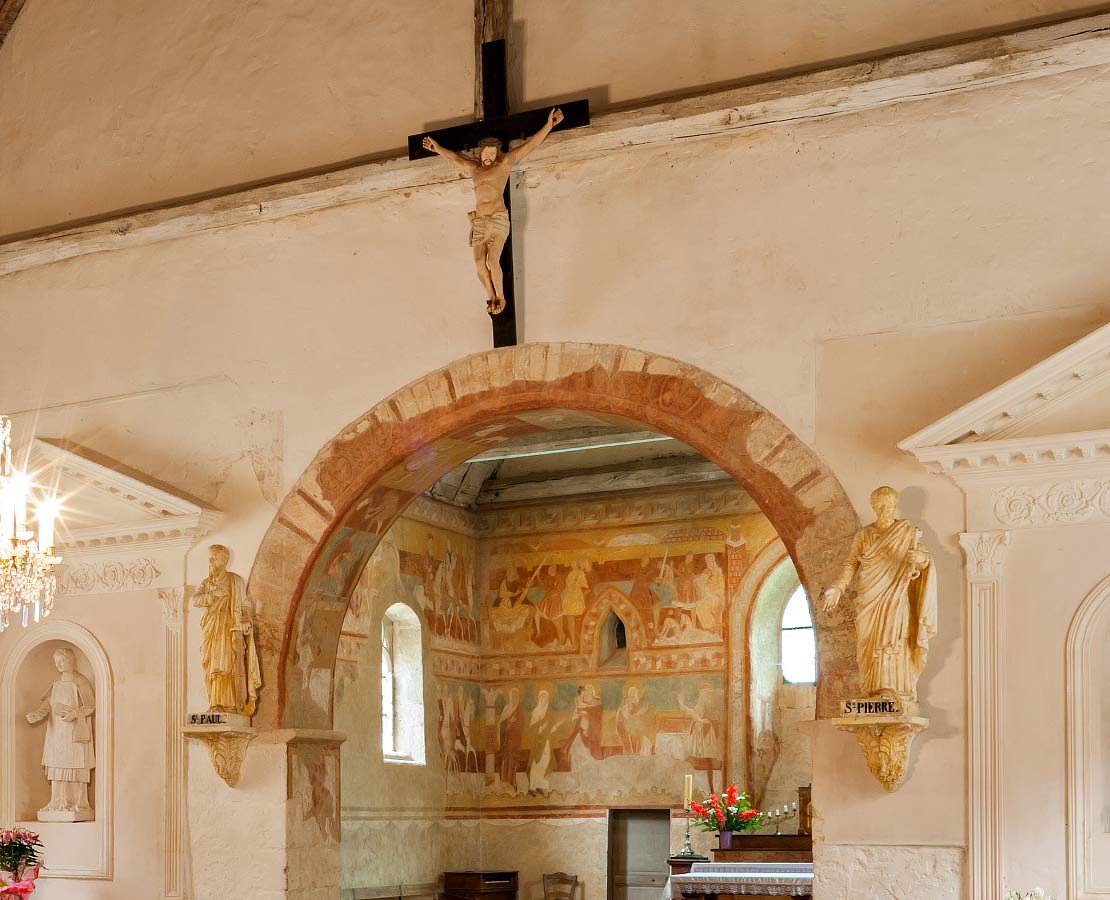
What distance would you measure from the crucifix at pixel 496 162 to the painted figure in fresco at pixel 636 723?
7.36 meters

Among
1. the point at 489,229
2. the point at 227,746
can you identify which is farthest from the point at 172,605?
the point at 489,229

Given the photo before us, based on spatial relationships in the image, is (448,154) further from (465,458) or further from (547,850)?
(547,850)

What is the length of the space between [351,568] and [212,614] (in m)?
1.12

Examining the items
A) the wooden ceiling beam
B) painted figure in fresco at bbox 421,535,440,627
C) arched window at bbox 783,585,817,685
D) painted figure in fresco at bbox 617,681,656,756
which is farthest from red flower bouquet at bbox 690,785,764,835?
painted figure in fresco at bbox 421,535,440,627

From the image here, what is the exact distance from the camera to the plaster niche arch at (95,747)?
1141cm

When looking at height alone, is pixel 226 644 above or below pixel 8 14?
below

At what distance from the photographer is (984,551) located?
8.85 meters

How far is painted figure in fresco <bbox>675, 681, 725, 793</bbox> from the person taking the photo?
645 inches

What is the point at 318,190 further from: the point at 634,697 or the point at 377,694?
the point at 634,697

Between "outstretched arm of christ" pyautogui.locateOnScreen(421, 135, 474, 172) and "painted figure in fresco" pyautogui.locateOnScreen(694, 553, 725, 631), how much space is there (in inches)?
295

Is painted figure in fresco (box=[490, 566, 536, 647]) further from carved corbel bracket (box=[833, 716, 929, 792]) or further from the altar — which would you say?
carved corbel bracket (box=[833, 716, 929, 792])

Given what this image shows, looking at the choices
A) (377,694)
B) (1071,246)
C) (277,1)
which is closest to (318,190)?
(277,1)

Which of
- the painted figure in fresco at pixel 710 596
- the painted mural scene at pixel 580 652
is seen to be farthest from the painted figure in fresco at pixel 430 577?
the painted figure in fresco at pixel 710 596

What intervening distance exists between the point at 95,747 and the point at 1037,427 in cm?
720
